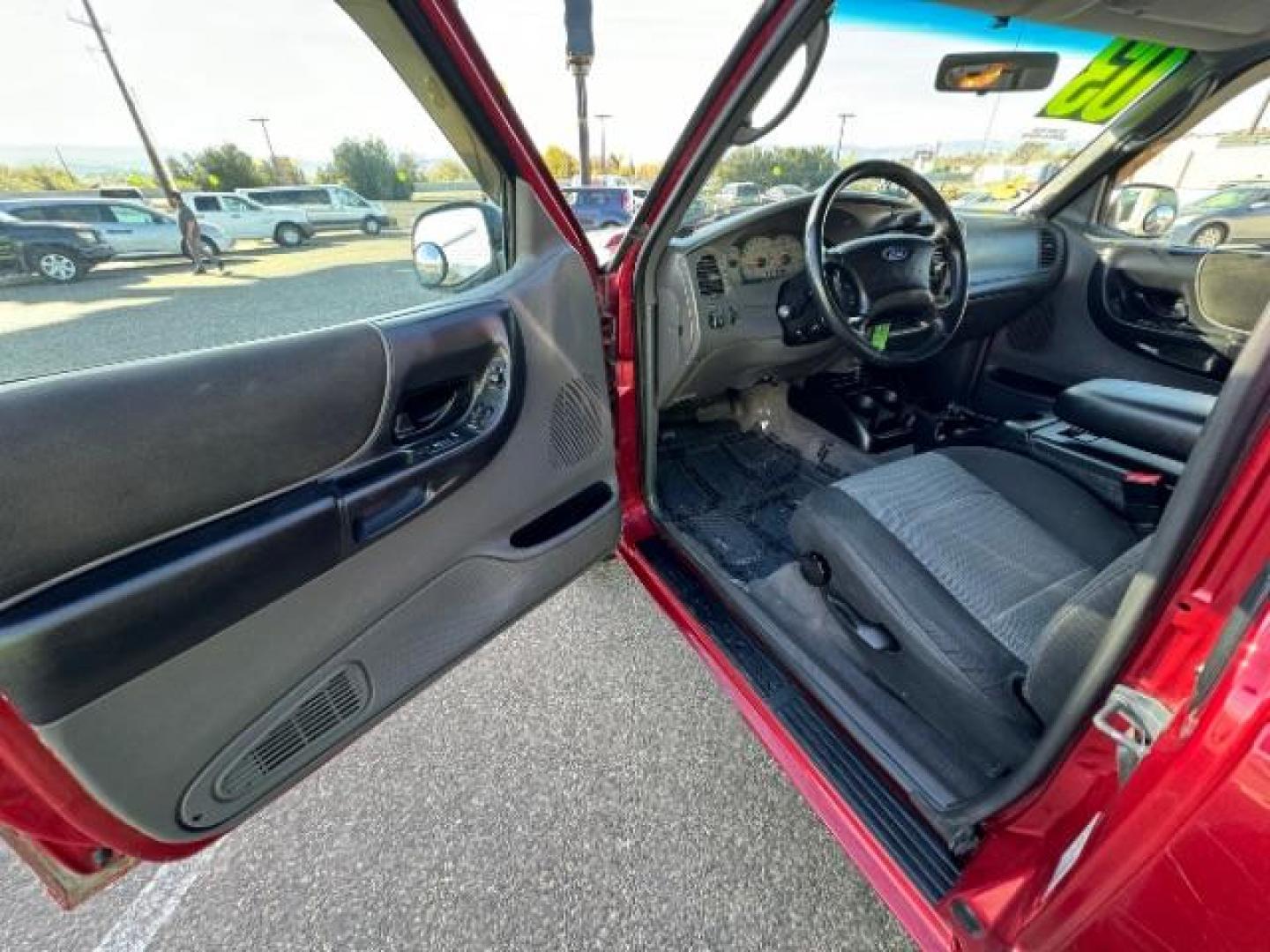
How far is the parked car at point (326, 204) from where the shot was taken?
100cm

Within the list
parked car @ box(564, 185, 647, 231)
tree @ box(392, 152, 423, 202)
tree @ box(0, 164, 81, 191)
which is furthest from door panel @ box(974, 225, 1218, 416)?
tree @ box(0, 164, 81, 191)

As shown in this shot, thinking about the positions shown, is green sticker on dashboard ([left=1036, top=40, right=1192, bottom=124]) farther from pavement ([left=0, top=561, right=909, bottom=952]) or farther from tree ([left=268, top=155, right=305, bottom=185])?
pavement ([left=0, top=561, right=909, bottom=952])

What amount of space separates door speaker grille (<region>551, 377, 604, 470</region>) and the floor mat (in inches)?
22.6

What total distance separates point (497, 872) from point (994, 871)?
102cm

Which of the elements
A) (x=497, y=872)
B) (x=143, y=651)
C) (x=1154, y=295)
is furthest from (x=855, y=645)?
(x=1154, y=295)

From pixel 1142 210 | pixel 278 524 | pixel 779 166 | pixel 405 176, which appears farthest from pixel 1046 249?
pixel 278 524

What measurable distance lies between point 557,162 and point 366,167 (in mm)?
568

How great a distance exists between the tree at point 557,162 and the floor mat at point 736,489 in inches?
44.0

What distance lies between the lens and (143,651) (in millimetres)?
791

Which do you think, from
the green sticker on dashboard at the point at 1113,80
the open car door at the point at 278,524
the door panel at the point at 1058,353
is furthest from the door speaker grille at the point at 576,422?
the door panel at the point at 1058,353

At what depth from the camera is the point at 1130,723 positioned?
670 mm

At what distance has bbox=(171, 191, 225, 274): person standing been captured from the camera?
36.6 inches

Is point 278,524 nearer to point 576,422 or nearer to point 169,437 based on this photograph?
point 169,437

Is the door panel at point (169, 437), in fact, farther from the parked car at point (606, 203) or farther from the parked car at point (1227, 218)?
the parked car at point (1227, 218)
